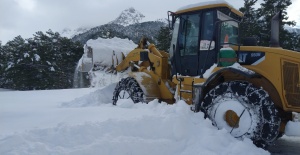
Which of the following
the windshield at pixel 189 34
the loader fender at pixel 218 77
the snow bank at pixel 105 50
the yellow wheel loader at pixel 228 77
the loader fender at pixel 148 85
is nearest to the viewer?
the yellow wheel loader at pixel 228 77

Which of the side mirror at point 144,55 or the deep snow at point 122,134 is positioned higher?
the side mirror at point 144,55

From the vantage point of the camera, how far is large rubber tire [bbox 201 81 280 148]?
4.61 m

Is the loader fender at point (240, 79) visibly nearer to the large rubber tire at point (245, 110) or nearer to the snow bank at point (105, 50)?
the large rubber tire at point (245, 110)

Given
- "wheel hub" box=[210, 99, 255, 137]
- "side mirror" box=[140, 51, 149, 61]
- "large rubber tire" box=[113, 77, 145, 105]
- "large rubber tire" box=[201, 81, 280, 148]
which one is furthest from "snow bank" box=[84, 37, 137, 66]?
"wheel hub" box=[210, 99, 255, 137]

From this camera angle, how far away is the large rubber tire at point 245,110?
4.61 meters

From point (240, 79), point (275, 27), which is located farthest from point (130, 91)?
point (275, 27)

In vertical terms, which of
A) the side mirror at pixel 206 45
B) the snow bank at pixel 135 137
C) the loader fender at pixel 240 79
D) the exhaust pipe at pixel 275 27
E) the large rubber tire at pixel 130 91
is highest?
the exhaust pipe at pixel 275 27

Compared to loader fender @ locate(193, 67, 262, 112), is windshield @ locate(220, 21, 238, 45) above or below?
above

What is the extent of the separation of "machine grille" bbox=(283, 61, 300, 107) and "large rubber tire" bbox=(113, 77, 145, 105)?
339 cm

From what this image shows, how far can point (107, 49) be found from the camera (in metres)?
9.71

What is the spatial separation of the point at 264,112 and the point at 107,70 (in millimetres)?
6022

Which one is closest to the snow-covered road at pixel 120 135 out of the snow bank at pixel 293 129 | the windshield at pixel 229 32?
the snow bank at pixel 293 129

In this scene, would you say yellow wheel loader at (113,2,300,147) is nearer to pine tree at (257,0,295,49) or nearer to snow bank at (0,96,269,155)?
snow bank at (0,96,269,155)

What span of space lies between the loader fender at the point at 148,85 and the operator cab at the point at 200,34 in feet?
2.76
